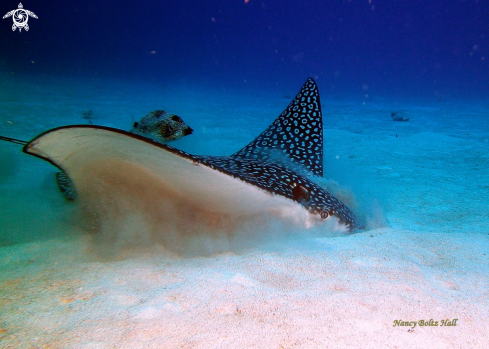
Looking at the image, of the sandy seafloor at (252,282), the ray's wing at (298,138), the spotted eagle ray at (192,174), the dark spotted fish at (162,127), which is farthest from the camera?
the dark spotted fish at (162,127)

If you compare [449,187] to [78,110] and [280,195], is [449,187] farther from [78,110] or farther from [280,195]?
[78,110]

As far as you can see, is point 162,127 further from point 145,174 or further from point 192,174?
point 192,174

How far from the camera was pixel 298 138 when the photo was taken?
15.6 feet

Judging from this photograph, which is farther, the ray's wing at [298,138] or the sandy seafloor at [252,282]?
the ray's wing at [298,138]

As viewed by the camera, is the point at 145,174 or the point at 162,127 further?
the point at 162,127

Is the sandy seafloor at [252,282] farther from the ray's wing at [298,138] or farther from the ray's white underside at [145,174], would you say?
the ray's wing at [298,138]

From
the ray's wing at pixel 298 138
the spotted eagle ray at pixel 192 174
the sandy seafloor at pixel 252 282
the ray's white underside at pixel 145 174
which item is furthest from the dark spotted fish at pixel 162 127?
the ray's white underside at pixel 145 174

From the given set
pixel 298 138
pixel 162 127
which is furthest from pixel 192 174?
pixel 162 127

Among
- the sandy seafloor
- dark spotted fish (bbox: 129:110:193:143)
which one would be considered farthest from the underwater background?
dark spotted fish (bbox: 129:110:193:143)

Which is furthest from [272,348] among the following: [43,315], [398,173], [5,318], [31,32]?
[31,32]

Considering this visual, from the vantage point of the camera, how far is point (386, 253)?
8.21ft

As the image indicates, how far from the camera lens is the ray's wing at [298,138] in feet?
15.2

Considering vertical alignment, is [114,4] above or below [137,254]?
above

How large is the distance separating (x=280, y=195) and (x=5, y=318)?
6.99 ft
